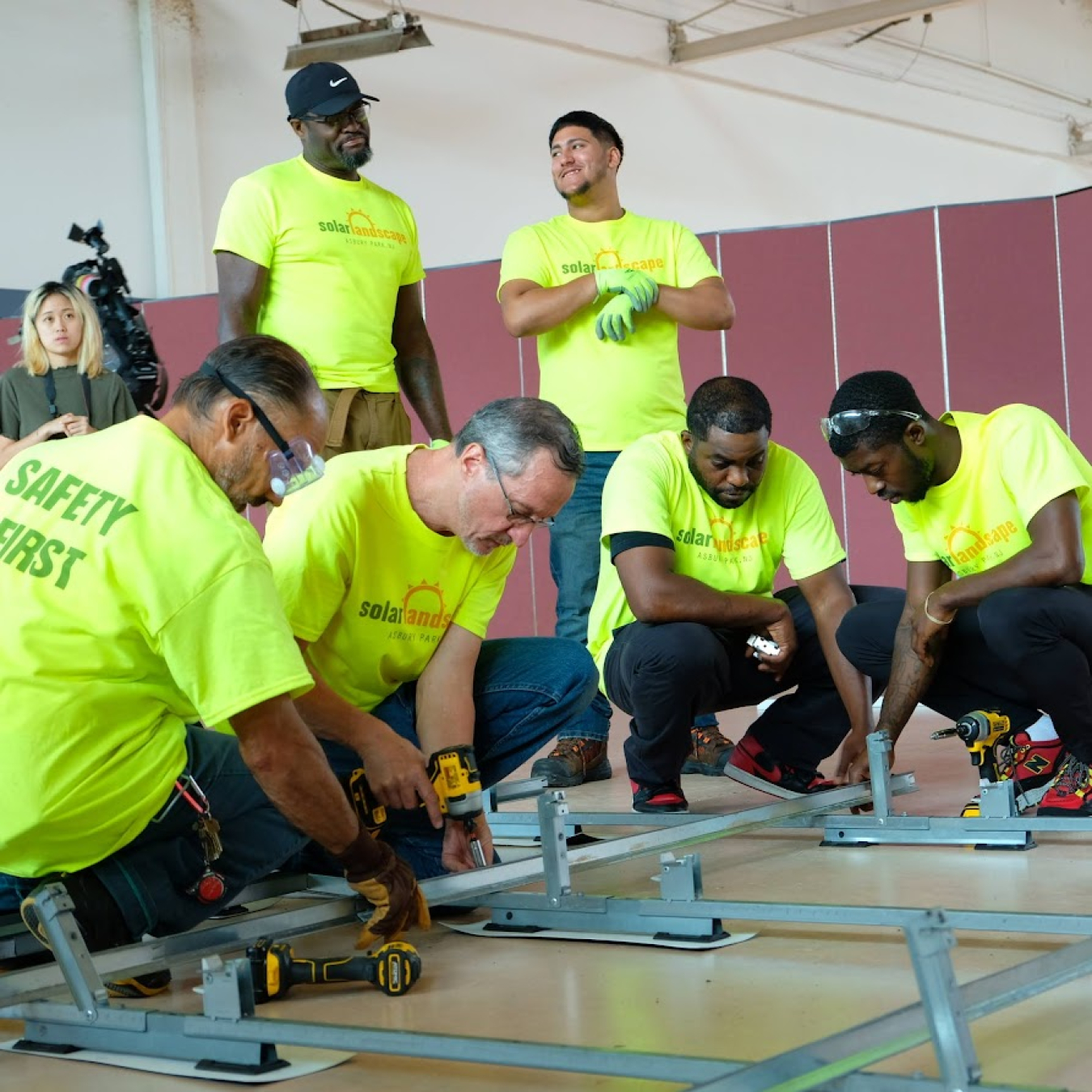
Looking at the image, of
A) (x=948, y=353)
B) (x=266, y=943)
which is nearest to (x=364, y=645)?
(x=266, y=943)

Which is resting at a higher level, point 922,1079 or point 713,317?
point 713,317

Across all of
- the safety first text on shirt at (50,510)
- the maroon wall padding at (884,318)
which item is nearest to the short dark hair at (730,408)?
the safety first text on shirt at (50,510)

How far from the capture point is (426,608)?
2646 mm

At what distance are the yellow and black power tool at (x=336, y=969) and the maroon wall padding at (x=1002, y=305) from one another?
5.12 meters

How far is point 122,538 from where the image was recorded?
5.97 ft

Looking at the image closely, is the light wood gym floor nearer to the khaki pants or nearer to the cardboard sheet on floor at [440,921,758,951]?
the cardboard sheet on floor at [440,921,758,951]

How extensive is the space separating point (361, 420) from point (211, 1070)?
6.13 ft

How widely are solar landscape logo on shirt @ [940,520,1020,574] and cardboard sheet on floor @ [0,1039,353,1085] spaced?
1.85m

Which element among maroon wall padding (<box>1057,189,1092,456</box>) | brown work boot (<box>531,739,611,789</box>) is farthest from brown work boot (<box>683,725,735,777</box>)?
maroon wall padding (<box>1057,189,1092,456</box>)

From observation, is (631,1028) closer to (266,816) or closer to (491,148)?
(266,816)

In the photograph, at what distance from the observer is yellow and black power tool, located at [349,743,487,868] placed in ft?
8.30

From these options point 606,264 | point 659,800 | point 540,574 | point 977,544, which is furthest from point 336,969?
point 540,574

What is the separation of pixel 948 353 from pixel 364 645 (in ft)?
15.6

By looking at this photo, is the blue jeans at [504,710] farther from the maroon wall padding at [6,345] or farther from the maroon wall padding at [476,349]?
the maroon wall padding at [6,345]
